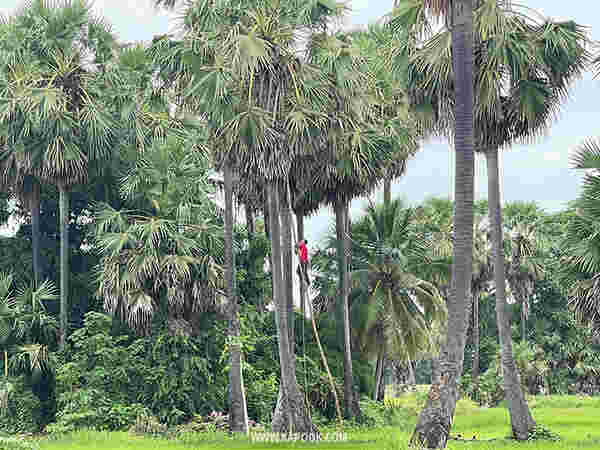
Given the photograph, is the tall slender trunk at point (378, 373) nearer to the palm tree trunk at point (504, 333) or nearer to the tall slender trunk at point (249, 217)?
the tall slender trunk at point (249, 217)

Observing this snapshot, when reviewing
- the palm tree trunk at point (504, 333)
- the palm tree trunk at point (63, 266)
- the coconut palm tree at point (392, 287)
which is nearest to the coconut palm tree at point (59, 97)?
the palm tree trunk at point (63, 266)

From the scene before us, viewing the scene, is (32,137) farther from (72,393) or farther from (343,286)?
(343,286)

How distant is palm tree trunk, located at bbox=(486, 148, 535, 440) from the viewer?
22078 millimetres

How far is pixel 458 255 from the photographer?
16.2 metres

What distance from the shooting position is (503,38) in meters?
20.4

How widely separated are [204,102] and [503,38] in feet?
22.1

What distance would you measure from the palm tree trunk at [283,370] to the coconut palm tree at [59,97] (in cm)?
855

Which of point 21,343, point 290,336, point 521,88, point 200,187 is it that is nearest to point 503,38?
point 521,88

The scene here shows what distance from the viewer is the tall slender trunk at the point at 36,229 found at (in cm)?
2859

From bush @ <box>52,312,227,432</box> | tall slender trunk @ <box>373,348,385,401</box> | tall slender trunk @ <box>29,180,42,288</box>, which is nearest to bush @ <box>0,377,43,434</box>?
bush @ <box>52,312,227,432</box>

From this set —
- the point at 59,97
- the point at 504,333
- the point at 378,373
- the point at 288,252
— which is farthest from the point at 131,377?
the point at 504,333

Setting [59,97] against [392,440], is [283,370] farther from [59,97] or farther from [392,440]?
[59,97]

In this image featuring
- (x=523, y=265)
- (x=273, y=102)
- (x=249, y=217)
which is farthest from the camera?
(x=523, y=265)

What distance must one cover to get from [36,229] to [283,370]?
11152 mm
